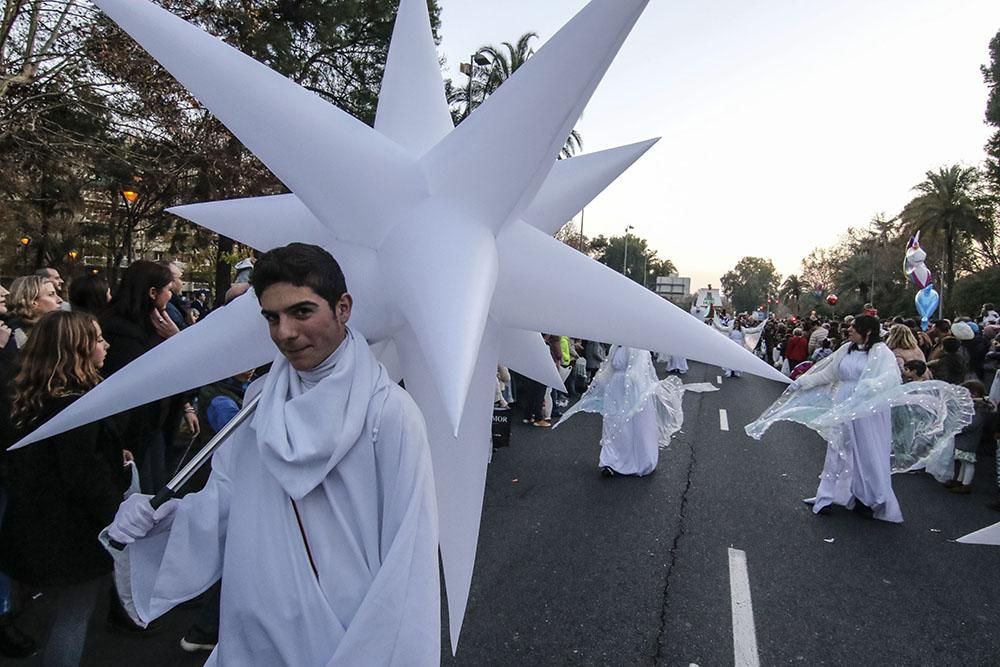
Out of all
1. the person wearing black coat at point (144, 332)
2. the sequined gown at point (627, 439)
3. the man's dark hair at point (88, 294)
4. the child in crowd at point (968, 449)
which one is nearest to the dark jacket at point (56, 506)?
the person wearing black coat at point (144, 332)

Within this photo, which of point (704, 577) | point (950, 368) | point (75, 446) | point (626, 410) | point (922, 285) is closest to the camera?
point (75, 446)

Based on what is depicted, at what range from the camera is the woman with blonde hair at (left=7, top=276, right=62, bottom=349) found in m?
3.47

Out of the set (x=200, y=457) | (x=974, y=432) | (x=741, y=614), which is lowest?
(x=741, y=614)

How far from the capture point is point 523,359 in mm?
2121

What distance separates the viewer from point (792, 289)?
230ft

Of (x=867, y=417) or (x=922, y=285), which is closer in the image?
(x=867, y=417)


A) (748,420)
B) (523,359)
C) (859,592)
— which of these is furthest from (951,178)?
(523,359)

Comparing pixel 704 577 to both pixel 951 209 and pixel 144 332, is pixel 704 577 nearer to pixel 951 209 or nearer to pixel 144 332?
pixel 144 332

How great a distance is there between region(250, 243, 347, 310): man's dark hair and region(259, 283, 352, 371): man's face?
0.01m

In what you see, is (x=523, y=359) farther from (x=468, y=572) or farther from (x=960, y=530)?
(x=960, y=530)

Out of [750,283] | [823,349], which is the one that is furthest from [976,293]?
[750,283]

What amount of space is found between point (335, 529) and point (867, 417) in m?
5.16

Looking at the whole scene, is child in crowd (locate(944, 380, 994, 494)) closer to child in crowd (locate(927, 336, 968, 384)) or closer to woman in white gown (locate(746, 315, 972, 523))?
child in crowd (locate(927, 336, 968, 384))

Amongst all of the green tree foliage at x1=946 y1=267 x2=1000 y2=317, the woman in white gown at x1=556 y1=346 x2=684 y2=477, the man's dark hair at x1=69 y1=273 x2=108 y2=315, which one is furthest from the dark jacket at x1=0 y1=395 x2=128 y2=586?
the green tree foliage at x1=946 y1=267 x2=1000 y2=317
